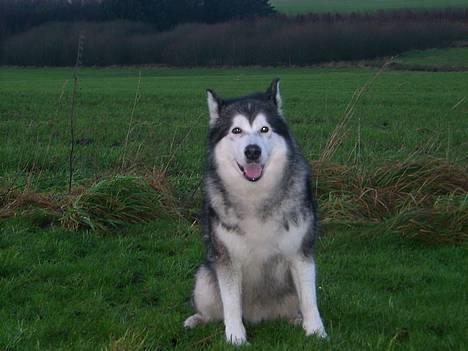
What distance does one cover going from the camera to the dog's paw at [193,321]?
479 centimetres

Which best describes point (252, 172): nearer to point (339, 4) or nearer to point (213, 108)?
point (213, 108)

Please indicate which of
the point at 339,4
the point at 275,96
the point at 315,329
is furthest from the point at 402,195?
the point at 339,4

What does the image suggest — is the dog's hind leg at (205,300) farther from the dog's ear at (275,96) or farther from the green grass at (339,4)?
the green grass at (339,4)

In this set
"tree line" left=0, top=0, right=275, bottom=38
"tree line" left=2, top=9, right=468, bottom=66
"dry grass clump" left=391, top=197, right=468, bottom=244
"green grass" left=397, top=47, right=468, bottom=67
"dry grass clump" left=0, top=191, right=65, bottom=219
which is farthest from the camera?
"tree line" left=0, top=0, right=275, bottom=38

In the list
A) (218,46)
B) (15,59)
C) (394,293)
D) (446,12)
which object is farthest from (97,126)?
(446,12)

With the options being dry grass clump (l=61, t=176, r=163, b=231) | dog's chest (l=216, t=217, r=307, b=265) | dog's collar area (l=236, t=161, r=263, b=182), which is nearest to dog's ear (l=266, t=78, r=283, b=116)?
dog's collar area (l=236, t=161, r=263, b=182)

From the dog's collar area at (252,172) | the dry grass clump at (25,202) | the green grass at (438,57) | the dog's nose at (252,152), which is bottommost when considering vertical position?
the green grass at (438,57)

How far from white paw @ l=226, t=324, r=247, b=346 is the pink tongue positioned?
1.06 meters

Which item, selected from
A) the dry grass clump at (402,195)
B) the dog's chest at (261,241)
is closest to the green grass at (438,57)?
the dry grass clump at (402,195)

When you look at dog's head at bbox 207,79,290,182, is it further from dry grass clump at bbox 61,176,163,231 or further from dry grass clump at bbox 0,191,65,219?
dry grass clump at bbox 0,191,65,219

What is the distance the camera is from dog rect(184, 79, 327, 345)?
14.7ft

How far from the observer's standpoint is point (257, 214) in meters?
4.52

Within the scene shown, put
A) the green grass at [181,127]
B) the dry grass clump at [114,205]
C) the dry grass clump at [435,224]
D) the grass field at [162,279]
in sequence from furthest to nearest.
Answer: the green grass at [181,127] → the dry grass clump at [114,205] → the dry grass clump at [435,224] → the grass field at [162,279]

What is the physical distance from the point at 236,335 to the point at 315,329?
56cm
